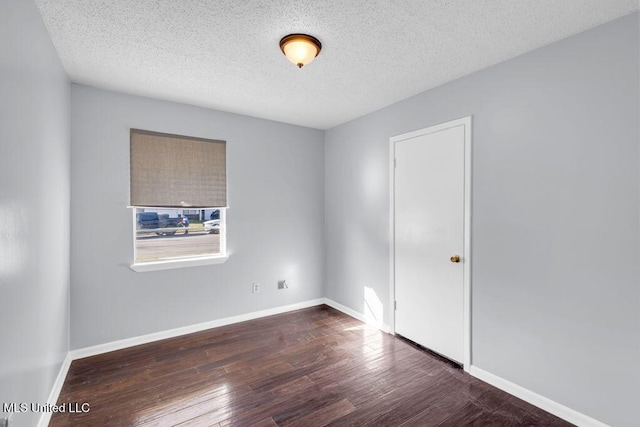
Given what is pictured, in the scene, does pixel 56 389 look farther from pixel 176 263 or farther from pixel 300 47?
pixel 300 47

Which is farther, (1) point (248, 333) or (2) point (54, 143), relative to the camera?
(1) point (248, 333)

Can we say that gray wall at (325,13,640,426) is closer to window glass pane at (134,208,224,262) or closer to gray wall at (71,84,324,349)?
gray wall at (71,84,324,349)

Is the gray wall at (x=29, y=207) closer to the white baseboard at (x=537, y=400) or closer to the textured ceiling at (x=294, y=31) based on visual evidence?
the textured ceiling at (x=294, y=31)

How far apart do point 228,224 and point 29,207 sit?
2102 millimetres

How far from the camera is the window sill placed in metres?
3.17

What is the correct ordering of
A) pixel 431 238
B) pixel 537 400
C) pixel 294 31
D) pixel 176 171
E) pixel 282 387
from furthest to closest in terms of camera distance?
pixel 176 171 < pixel 431 238 < pixel 282 387 < pixel 537 400 < pixel 294 31

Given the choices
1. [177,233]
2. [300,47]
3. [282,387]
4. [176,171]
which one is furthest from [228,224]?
[300,47]

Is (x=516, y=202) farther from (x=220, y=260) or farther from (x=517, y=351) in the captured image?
(x=220, y=260)

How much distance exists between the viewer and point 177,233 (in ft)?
11.3

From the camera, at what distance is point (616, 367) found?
6.10 ft

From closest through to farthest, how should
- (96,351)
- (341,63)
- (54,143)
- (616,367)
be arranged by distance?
(616,367) → (54,143) → (341,63) → (96,351)

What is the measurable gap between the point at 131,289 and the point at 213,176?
1.50 m

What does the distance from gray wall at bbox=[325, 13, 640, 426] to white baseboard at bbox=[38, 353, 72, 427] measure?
3.21m

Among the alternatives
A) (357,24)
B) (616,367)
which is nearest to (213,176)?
(357,24)
